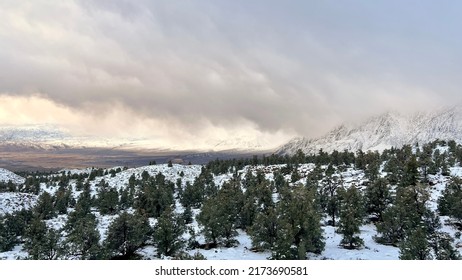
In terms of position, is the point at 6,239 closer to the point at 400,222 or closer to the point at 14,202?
the point at 14,202

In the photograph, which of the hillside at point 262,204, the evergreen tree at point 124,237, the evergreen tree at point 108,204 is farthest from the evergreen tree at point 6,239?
the evergreen tree at point 108,204

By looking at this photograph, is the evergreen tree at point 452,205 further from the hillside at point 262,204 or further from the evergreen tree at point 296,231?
the evergreen tree at point 296,231

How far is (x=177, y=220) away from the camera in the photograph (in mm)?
65938

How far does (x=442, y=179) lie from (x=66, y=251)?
366 feet

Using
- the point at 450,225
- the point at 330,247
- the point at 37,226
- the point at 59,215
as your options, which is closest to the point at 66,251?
the point at 37,226

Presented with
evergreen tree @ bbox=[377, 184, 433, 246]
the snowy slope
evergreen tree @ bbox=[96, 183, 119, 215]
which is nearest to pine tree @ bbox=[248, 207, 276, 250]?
evergreen tree @ bbox=[377, 184, 433, 246]

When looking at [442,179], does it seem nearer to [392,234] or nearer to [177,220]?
[392,234]

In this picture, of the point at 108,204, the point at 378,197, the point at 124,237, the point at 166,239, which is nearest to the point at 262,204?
the point at 378,197

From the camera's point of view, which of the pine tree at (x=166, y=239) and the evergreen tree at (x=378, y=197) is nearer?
the pine tree at (x=166, y=239)

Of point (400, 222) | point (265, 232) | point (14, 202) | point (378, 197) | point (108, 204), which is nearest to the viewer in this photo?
point (265, 232)

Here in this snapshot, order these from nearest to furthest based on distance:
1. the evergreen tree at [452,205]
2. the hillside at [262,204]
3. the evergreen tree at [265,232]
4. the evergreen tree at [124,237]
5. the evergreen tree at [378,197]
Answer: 1. the evergreen tree at [124,237]
2. the evergreen tree at [265,232]
3. the hillside at [262,204]
4. the evergreen tree at [452,205]
5. the evergreen tree at [378,197]

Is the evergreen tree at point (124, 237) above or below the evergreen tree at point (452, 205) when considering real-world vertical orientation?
below

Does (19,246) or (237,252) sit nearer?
(237,252)

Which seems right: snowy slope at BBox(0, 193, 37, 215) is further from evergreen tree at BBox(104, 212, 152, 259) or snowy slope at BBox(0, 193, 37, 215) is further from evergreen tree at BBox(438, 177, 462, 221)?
evergreen tree at BBox(438, 177, 462, 221)
